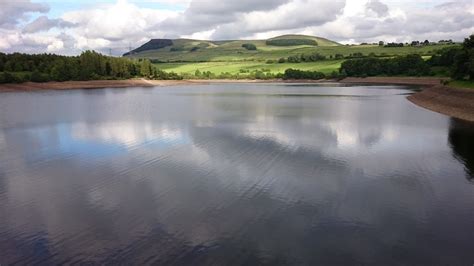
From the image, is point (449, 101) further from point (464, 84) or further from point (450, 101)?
point (464, 84)

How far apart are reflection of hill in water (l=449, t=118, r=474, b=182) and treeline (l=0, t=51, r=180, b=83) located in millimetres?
114387

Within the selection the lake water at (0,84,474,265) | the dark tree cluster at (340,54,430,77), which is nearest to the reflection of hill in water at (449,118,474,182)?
the lake water at (0,84,474,265)

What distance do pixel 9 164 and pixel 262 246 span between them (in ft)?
63.3

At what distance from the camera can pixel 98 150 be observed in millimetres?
28812

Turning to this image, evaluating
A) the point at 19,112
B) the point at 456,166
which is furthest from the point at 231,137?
the point at 19,112

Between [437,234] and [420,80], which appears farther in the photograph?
[420,80]

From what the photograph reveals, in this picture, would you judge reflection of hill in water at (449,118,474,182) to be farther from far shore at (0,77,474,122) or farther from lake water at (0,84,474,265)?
far shore at (0,77,474,122)

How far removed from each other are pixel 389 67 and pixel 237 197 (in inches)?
5760

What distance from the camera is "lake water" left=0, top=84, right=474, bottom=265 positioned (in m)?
13.4

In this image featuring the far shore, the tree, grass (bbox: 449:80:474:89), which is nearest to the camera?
the far shore

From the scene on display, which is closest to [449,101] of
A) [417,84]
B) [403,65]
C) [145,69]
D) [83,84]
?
[417,84]

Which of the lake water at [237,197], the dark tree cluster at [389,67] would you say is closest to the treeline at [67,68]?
the dark tree cluster at [389,67]

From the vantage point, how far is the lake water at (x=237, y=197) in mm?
13367

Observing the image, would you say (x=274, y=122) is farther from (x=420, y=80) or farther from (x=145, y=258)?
(x=420, y=80)
